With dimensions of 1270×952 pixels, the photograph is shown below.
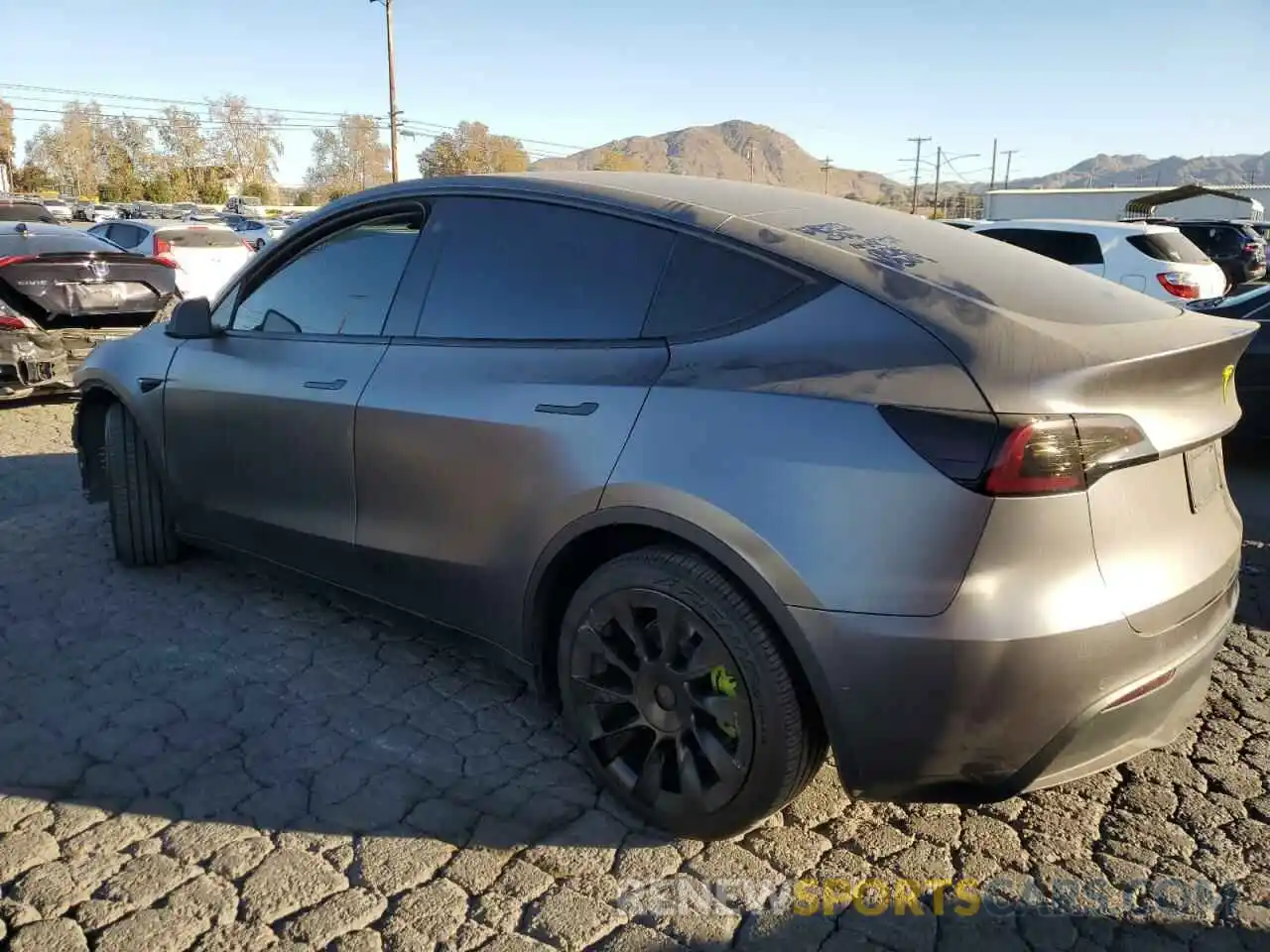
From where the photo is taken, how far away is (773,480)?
221cm

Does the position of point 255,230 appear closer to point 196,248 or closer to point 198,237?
point 198,237

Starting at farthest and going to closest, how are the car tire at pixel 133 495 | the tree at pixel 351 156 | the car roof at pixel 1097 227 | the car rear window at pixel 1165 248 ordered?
the tree at pixel 351 156 < the car roof at pixel 1097 227 < the car rear window at pixel 1165 248 < the car tire at pixel 133 495

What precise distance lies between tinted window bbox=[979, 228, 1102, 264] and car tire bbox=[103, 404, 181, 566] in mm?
9411

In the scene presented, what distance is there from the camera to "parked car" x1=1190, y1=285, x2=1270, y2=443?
6449mm

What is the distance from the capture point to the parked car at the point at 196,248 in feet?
46.0

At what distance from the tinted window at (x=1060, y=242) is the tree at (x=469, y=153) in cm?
7617

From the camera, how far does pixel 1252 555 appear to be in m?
4.77

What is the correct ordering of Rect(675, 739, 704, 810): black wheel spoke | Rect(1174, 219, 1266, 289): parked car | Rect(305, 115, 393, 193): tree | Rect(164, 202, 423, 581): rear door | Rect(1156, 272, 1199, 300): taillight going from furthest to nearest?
Rect(305, 115, 393, 193): tree → Rect(1174, 219, 1266, 289): parked car → Rect(1156, 272, 1199, 300): taillight → Rect(164, 202, 423, 581): rear door → Rect(675, 739, 704, 810): black wheel spoke

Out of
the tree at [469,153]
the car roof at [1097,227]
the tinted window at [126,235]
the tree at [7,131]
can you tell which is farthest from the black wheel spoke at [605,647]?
the tree at [7,131]

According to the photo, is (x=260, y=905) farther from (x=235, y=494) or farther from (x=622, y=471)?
(x=235, y=494)

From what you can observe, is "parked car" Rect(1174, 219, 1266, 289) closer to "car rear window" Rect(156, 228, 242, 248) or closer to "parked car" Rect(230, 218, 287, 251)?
"car rear window" Rect(156, 228, 242, 248)

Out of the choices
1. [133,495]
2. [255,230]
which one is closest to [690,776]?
[133,495]

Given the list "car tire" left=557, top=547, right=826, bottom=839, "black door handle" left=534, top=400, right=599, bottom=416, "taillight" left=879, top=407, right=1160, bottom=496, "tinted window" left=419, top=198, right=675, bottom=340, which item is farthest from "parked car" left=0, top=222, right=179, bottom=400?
"taillight" left=879, top=407, right=1160, bottom=496

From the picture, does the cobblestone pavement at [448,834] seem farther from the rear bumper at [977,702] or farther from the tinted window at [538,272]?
the tinted window at [538,272]
